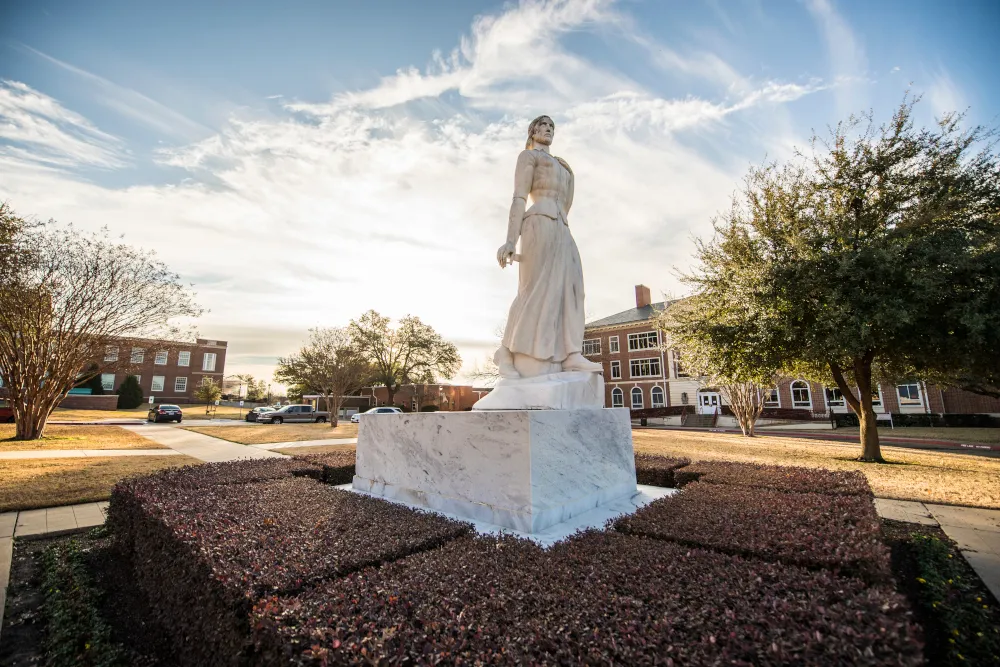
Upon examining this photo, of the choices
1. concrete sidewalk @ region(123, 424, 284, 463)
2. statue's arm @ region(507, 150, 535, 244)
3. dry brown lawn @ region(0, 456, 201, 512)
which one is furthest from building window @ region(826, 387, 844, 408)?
dry brown lawn @ region(0, 456, 201, 512)

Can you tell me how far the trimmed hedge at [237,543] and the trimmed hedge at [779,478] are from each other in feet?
11.5

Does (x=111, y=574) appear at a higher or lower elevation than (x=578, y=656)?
lower

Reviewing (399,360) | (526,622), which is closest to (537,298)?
(526,622)

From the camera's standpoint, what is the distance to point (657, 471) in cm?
632

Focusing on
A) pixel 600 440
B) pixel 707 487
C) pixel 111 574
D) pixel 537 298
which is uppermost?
pixel 537 298

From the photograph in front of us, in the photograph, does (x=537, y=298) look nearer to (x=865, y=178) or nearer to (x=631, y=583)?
(x=631, y=583)

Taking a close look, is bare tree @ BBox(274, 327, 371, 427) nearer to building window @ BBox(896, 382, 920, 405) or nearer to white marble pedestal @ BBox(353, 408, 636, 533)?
white marble pedestal @ BBox(353, 408, 636, 533)

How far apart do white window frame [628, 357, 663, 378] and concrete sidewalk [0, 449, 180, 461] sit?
37551 millimetres

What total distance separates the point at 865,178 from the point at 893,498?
7.93 m

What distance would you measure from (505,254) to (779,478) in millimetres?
4123

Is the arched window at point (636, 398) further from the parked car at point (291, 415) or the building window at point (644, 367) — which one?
the parked car at point (291, 415)

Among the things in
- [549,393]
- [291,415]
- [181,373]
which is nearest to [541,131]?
[549,393]

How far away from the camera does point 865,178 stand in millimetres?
10711

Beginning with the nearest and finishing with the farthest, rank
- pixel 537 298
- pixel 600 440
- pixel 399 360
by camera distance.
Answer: pixel 600 440, pixel 537 298, pixel 399 360
